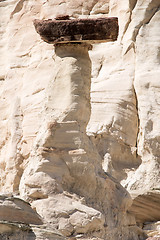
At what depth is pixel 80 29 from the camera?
13.0 meters

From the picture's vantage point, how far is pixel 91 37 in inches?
514

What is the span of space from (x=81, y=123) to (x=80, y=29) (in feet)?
5.09

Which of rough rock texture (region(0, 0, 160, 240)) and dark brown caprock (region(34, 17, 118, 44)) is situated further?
dark brown caprock (region(34, 17, 118, 44))

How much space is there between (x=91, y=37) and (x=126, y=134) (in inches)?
190

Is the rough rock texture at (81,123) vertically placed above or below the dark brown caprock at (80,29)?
below

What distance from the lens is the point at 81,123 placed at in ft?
43.0

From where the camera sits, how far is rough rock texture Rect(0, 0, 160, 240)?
12164 millimetres

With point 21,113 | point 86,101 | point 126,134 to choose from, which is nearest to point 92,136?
point 126,134

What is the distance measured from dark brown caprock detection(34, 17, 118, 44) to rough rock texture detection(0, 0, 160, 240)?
1.03 feet

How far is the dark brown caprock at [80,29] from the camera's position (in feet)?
42.7

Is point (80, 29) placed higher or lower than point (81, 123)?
higher

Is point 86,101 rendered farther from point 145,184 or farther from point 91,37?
point 145,184

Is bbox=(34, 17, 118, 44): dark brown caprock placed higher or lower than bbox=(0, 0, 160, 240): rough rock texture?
higher

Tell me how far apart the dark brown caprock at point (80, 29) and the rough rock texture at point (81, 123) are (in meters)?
0.32
